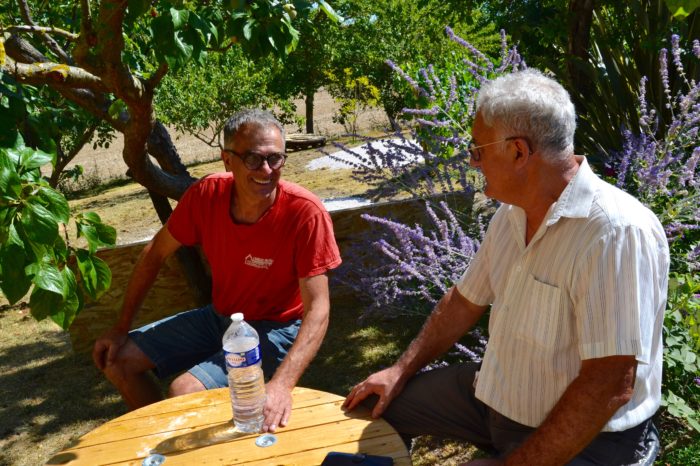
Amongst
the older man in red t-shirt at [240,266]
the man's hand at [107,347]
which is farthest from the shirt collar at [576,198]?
the man's hand at [107,347]

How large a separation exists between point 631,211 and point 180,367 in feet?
7.20

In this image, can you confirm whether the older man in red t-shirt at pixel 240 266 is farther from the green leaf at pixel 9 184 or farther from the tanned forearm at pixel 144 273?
the green leaf at pixel 9 184

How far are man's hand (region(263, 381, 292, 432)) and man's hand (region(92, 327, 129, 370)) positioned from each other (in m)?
1.05

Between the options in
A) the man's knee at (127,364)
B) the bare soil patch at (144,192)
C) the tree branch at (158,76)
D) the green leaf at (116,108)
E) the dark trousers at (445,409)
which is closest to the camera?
the dark trousers at (445,409)

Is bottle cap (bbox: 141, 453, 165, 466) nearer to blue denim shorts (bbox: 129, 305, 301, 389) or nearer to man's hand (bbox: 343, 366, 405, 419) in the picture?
man's hand (bbox: 343, 366, 405, 419)

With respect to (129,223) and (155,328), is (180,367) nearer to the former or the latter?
(155,328)

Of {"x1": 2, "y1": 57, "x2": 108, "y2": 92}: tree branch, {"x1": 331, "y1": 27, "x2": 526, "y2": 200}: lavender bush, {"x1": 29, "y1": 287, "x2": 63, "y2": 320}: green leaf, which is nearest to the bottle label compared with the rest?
{"x1": 29, "y1": 287, "x2": 63, "y2": 320}: green leaf

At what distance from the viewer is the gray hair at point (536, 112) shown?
6.95ft

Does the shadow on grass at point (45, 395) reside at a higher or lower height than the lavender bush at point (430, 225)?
lower

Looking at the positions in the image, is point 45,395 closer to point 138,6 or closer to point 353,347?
point 353,347

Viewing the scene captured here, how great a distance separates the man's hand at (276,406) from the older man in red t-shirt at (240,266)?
44 cm

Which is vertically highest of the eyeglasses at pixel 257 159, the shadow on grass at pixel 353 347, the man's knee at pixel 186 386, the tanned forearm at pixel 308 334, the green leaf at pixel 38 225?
the green leaf at pixel 38 225

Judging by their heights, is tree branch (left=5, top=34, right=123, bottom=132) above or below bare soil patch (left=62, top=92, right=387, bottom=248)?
above

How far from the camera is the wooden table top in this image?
88.5 inches
